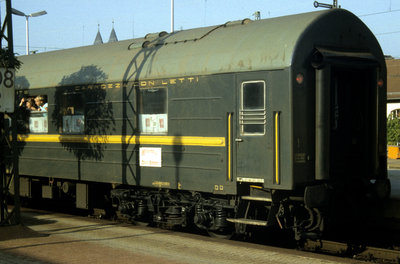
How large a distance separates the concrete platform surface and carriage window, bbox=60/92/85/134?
2.47 meters

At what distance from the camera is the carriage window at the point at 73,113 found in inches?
509

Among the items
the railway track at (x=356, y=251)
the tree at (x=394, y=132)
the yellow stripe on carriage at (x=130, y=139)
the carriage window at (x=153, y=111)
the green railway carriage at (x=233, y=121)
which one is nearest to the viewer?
the green railway carriage at (x=233, y=121)

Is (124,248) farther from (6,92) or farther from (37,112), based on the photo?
(37,112)

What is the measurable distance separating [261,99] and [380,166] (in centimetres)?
287

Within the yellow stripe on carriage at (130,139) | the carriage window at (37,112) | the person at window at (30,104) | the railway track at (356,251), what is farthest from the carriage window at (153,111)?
the person at window at (30,104)

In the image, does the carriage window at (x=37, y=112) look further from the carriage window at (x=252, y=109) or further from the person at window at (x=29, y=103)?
the carriage window at (x=252, y=109)

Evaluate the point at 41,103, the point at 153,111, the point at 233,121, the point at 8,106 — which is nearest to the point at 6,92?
the point at 8,106

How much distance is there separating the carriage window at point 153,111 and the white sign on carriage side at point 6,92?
2544 mm

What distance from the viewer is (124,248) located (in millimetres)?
9281

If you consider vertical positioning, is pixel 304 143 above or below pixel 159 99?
below

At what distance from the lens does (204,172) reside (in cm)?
1038

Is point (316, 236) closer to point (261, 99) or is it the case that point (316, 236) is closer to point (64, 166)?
point (261, 99)

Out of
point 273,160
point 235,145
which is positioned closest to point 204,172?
point 235,145

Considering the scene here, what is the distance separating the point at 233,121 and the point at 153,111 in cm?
211
